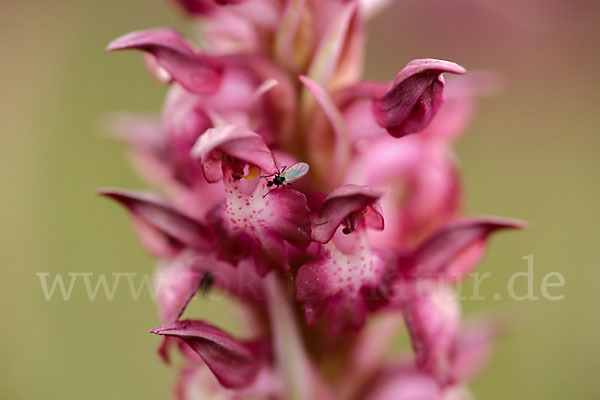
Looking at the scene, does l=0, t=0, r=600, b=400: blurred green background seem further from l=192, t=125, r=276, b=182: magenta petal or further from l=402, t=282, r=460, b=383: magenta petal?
l=192, t=125, r=276, b=182: magenta petal

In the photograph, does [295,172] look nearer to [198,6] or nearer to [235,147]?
[235,147]

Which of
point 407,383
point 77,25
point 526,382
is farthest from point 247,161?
point 77,25

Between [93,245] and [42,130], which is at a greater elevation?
[42,130]

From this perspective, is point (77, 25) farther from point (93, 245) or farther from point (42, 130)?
point (93, 245)

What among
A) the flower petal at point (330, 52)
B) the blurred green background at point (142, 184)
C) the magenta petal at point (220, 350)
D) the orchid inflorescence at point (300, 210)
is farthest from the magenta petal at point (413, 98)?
the blurred green background at point (142, 184)

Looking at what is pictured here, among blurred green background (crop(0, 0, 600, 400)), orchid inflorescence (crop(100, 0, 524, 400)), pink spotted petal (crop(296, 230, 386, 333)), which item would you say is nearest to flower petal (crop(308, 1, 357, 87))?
orchid inflorescence (crop(100, 0, 524, 400))

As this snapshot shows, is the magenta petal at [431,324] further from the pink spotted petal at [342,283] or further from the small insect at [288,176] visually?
the small insect at [288,176]

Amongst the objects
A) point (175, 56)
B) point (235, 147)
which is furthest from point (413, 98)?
point (175, 56)
